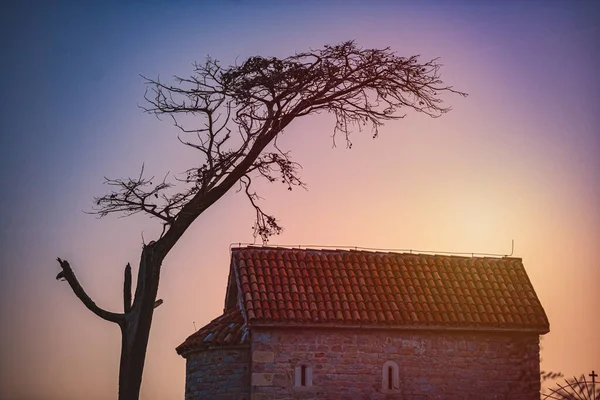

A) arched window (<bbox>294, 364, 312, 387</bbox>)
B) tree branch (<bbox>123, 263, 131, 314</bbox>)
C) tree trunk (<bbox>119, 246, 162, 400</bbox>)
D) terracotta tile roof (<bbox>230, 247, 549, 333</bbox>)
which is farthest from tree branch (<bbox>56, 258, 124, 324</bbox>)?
arched window (<bbox>294, 364, 312, 387</bbox>)

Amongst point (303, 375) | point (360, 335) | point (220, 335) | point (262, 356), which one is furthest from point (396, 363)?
point (220, 335)

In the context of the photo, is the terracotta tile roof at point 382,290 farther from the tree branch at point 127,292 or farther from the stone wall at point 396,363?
the tree branch at point 127,292

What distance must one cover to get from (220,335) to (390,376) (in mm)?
4082

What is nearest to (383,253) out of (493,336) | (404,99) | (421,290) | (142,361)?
(421,290)

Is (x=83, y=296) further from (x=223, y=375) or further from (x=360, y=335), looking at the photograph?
(x=360, y=335)

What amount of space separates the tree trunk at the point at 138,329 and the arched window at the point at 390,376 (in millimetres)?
7569

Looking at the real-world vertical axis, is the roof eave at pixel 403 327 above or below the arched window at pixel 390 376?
above

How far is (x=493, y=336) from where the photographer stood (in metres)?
23.9

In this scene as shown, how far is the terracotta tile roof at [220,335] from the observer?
22.7 m

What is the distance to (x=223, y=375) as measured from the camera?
2269 cm

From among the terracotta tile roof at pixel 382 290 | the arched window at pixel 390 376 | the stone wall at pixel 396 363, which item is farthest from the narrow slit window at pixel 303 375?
the arched window at pixel 390 376

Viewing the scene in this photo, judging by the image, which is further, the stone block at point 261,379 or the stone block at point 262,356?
the stone block at point 262,356

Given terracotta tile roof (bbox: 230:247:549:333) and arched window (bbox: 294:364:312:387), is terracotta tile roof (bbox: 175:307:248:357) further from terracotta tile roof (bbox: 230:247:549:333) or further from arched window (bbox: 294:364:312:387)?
arched window (bbox: 294:364:312:387)

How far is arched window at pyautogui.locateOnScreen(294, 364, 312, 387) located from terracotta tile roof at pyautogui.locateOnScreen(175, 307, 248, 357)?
1.40 metres
